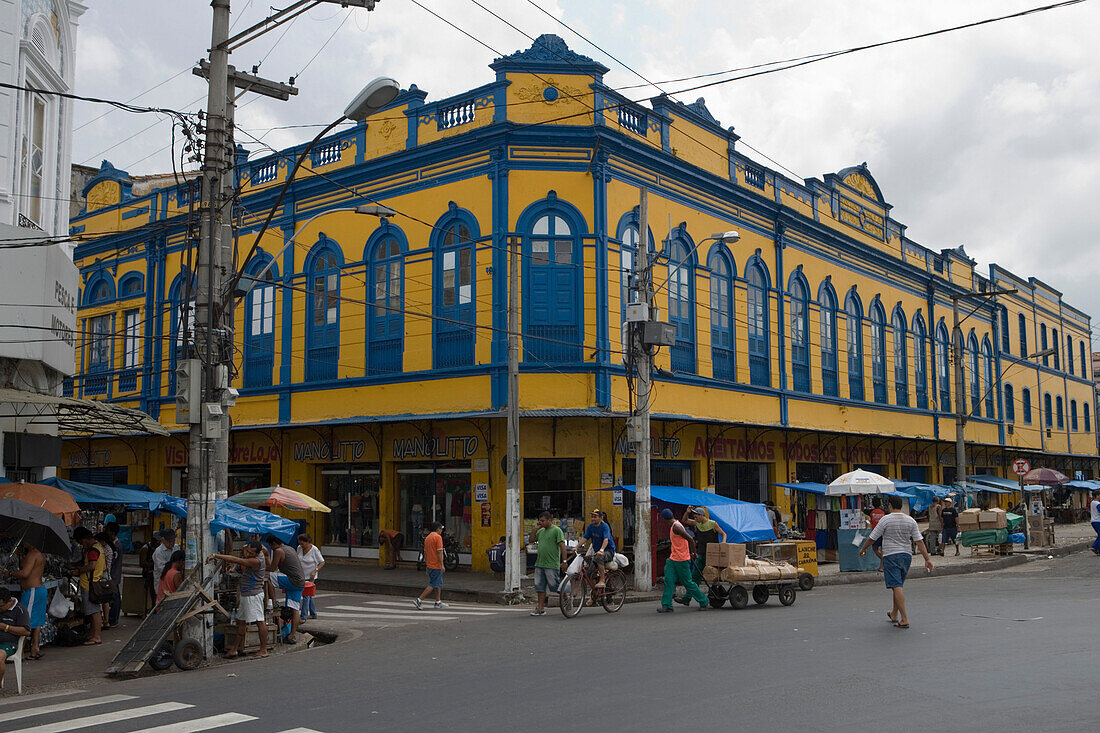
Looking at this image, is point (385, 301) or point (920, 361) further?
point (920, 361)

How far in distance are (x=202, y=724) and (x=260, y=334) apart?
73.5 ft

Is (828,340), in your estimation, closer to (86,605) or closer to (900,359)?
(900,359)

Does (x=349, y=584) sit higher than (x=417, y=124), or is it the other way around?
(x=417, y=124)

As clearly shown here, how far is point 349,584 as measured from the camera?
76.5ft

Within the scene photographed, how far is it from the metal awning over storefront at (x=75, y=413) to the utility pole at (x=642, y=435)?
9.18 meters

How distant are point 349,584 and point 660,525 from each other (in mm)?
7242

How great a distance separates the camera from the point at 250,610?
1322cm

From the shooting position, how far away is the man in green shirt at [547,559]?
16.9 m

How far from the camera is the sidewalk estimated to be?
816 inches

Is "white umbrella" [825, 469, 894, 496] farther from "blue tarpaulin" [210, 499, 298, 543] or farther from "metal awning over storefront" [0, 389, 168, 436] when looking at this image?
"metal awning over storefront" [0, 389, 168, 436]

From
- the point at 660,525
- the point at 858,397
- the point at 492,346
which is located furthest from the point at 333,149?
the point at 858,397

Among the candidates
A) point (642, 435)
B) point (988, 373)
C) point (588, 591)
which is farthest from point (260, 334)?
point (988, 373)

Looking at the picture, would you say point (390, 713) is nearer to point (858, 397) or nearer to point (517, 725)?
point (517, 725)

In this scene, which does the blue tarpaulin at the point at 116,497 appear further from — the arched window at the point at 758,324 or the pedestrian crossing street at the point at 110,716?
the arched window at the point at 758,324
